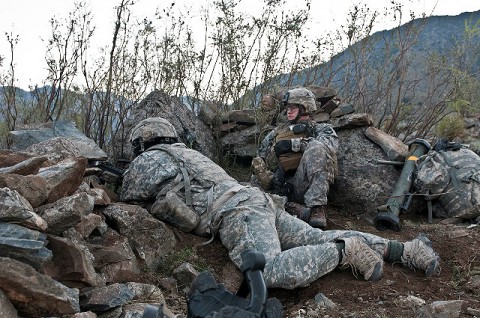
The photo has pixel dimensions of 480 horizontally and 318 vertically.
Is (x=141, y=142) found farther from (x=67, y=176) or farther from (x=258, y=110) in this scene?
(x=258, y=110)

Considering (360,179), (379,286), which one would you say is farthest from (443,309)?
(360,179)

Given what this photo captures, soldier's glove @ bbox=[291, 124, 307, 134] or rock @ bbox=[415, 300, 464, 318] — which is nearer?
rock @ bbox=[415, 300, 464, 318]

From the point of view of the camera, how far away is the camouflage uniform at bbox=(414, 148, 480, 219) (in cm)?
593

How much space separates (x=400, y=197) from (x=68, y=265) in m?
3.98

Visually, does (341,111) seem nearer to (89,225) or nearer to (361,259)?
(361,259)

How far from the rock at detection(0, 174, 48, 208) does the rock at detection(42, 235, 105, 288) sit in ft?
1.27

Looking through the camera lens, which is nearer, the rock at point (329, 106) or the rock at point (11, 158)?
the rock at point (11, 158)

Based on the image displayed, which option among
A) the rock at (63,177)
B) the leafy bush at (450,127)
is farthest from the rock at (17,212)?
the leafy bush at (450,127)

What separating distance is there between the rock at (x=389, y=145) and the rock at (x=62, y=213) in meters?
4.24

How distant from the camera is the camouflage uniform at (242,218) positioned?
3990 mm

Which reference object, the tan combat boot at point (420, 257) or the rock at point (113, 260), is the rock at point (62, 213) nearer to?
the rock at point (113, 260)

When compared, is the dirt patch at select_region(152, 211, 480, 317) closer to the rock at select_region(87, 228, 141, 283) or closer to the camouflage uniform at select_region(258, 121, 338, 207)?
the rock at select_region(87, 228, 141, 283)

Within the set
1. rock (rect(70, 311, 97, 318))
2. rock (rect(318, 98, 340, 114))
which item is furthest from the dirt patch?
rock (rect(318, 98, 340, 114))

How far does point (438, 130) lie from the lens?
834 cm
